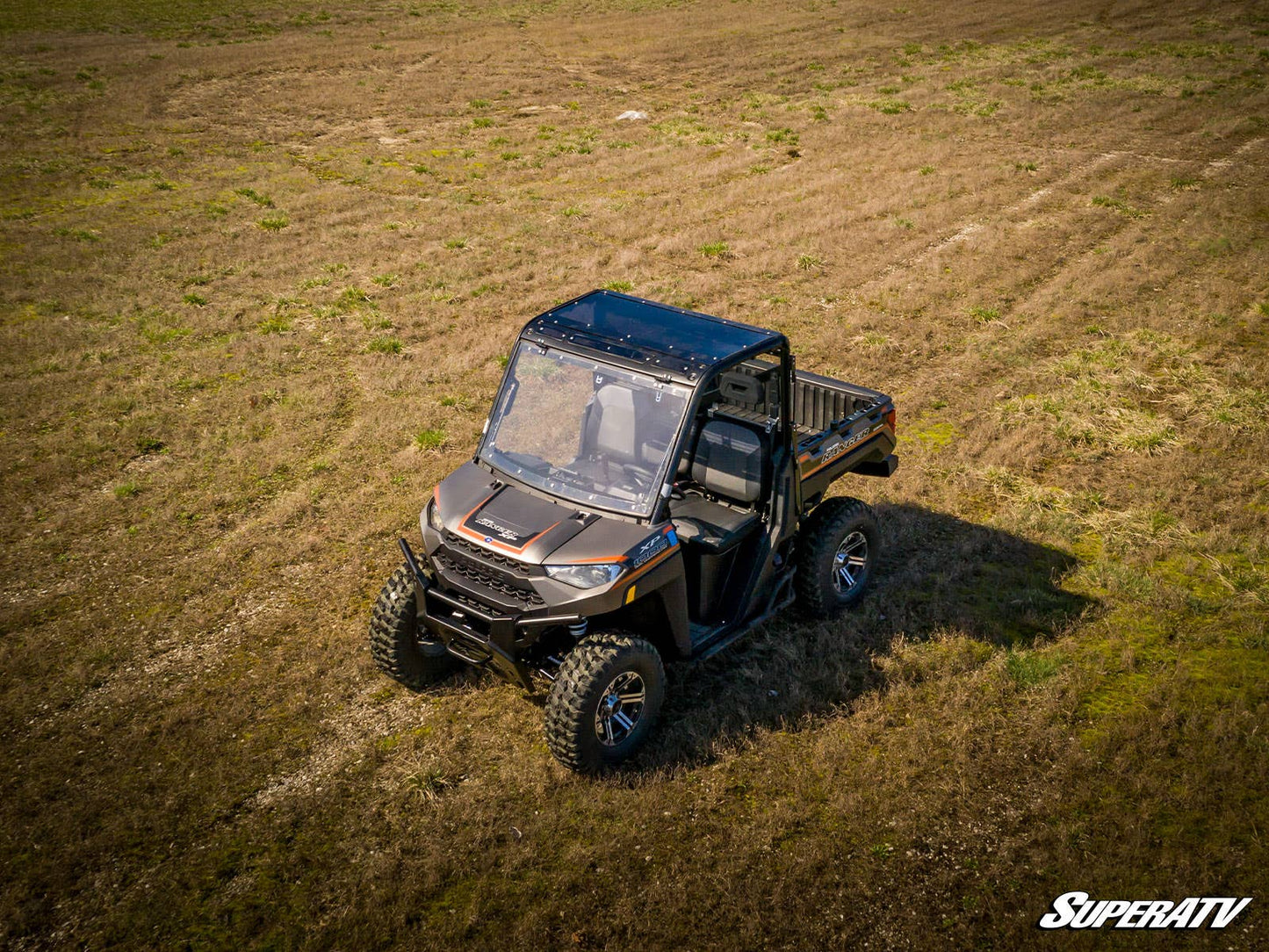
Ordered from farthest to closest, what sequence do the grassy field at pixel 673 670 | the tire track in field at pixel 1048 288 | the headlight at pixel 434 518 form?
the tire track in field at pixel 1048 288 → the headlight at pixel 434 518 → the grassy field at pixel 673 670

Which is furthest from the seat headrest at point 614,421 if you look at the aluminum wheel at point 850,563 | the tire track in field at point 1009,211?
the tire track in field at point 1009,211

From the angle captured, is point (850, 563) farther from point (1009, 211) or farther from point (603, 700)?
point (1009, 211)

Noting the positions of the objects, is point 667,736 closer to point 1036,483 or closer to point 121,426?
point 1036,483

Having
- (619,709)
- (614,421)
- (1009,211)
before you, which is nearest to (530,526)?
(614,421)

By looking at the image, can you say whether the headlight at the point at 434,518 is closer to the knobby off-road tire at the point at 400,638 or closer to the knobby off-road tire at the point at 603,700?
the knobby off-road tire at the point at 400,638

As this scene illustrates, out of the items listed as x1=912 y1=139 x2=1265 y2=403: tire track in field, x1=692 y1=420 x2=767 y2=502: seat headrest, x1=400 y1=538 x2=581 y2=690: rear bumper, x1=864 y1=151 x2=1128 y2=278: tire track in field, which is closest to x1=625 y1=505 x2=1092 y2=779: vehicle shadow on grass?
x1=400 y1=538 x2=581 y2=690: rear bumper
